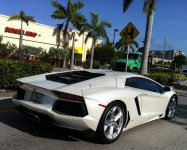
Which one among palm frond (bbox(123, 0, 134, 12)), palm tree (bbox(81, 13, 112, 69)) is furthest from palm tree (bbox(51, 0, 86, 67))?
palm frond (bbox(123, 0, 134, 12))

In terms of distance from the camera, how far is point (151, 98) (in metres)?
6.54

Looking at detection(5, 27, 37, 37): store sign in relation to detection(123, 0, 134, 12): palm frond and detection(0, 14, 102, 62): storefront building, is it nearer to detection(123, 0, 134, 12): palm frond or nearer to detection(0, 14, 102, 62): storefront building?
detection(0, 14, 102, 62): storefront building

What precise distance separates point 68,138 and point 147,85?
2373 millimetres

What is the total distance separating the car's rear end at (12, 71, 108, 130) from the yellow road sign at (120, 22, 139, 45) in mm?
7949

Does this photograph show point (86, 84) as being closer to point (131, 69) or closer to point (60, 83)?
point (60, 83)

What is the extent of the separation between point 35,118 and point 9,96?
437cm

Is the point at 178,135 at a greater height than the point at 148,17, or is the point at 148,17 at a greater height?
the point at 148,17

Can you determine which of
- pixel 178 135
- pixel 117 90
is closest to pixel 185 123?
pixel 178 135

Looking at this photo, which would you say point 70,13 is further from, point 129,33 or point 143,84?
point 143,84

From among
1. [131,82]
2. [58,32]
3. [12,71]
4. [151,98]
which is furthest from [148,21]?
[58,32]

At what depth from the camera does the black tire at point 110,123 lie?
5.07 m

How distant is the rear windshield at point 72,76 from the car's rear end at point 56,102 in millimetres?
19

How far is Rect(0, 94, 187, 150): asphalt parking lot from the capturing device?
4.95 m

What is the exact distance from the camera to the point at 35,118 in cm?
521
